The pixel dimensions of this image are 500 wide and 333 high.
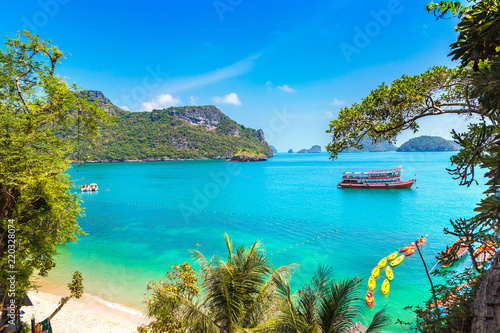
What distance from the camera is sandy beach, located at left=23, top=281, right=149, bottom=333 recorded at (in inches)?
506

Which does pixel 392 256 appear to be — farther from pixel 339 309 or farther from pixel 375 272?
pixel 339 309

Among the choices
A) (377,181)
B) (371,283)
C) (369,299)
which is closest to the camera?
(369,299)

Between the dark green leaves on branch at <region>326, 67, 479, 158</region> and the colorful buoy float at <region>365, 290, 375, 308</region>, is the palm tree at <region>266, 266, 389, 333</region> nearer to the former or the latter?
the dark green leaves on branch at <region>326, 67, 479, 158</region>

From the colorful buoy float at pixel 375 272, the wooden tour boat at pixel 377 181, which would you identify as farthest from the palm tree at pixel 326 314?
the wooden tour boat at pixel 377 181

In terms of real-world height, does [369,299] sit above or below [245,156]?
below

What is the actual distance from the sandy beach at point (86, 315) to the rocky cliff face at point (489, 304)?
1451cm

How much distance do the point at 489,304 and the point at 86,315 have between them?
58.5 feet

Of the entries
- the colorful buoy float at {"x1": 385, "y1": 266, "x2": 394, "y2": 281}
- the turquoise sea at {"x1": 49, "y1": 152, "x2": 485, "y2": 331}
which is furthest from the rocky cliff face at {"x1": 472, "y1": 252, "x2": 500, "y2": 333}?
the colorful buoy float at {"x1": 385, "y1": 266, "x2": 394, "y2": 281}

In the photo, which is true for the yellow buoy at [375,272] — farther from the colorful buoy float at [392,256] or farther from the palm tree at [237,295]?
the palm tree at [237,295]

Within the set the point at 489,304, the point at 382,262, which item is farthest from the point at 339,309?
the point at 382,262

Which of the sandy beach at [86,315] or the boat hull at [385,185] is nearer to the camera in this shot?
the sandy beach at [86,315]

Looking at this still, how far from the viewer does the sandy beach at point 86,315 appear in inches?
506

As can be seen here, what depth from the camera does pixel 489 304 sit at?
4309 mm

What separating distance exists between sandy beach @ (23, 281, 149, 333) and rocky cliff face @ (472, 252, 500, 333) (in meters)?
14.5
